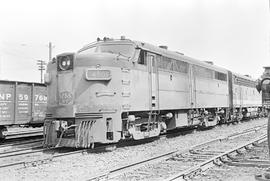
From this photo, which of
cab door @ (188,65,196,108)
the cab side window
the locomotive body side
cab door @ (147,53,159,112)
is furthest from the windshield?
the locomotive body side

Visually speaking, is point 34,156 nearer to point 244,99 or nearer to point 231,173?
point 231,173

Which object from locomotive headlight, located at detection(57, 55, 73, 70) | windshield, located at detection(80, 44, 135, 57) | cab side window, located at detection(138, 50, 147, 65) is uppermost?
windshield, located at detection(80, 44, 135, 57)

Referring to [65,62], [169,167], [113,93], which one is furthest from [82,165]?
Answer: [65,62]

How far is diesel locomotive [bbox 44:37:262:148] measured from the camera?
31.4ft

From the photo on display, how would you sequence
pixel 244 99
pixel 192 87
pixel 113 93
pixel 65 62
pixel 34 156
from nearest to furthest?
pixel 34 156, pixel 113 93, pixel 65 62, pixel 192 87, pixel 244 99

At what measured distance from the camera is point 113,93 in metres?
9.77

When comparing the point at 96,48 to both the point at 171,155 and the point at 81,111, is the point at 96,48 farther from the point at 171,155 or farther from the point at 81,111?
the point at 171,155

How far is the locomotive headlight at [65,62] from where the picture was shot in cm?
996

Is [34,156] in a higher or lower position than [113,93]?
lower

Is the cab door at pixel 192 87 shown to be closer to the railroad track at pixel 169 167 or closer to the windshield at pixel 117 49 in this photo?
the windshield at pixel 117 49

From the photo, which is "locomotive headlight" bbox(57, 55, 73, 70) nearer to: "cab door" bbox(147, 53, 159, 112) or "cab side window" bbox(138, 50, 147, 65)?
"cab side window" bbox(138, 50, 147, 65)

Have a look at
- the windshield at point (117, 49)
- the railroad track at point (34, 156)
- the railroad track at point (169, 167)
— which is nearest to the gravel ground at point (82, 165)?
the railroad track at point (34, 156)

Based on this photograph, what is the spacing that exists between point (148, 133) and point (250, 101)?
1785cm

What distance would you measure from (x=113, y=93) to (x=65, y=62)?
1.81 meters
